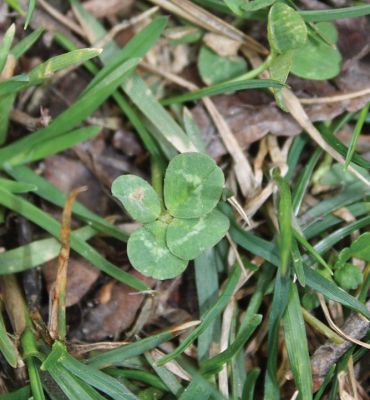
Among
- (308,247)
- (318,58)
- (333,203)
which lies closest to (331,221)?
(333,203)

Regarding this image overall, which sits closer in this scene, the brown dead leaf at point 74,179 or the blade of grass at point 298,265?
the blade of grass at point 298,265

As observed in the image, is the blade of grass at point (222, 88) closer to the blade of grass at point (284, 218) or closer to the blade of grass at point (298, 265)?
the blade of grass at point (284, 218)

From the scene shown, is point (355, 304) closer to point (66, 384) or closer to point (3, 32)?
point (66, 384)

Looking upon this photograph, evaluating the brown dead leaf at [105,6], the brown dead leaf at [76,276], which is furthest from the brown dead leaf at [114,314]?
the brown dead leaf at [105,6]

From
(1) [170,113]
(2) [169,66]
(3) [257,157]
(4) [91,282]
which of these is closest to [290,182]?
(3) [257,157]

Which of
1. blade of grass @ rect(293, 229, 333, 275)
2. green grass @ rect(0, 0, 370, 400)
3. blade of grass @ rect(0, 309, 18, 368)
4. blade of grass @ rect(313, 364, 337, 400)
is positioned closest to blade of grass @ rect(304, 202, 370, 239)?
green grass @ rect(0, 0, 370, 400)

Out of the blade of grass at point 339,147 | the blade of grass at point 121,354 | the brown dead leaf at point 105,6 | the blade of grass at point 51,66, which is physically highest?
the blade of grass at point 51,66
